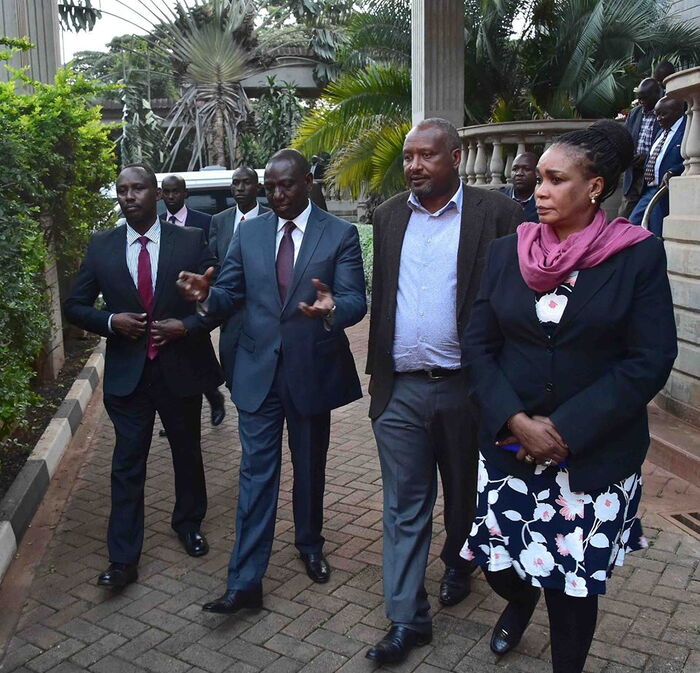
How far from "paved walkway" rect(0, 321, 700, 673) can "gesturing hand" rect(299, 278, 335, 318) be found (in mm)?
1391

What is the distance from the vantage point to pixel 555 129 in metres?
9.73

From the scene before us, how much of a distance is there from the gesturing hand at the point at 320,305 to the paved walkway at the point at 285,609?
1391mm

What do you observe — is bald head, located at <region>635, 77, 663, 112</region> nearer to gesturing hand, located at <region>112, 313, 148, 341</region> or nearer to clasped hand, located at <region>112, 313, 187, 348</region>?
clasped hand, located at <region>112, 313, 187, 348</region>

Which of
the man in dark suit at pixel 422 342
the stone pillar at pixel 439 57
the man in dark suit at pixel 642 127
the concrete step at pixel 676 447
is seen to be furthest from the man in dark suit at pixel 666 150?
the man in dark suit at pixel 422 342

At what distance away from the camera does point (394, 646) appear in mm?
3428

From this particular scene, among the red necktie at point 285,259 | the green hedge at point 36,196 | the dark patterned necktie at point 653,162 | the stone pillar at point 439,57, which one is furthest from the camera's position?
the stone pillar at point 439,57

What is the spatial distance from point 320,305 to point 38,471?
291 centimetres

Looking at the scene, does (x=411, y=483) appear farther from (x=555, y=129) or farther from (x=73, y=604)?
(x=555, y=129)

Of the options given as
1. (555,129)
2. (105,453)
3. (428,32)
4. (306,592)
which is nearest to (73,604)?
(306,592)

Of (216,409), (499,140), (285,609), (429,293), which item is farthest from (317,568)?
(499,140)

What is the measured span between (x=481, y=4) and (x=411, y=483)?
1086 cm

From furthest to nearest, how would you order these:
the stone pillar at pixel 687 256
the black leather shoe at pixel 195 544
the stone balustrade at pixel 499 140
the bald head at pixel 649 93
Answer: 1. the stone balustrade at pixel 499 140
2. the bald head at pixel 649 93
3. the stone pillar at pixel 687 256
4. the black leather shoe at pixel 195 544

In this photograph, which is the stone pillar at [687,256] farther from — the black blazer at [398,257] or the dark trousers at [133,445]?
the dark trousers at [133,445]

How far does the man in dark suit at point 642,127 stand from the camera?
8.48 m
